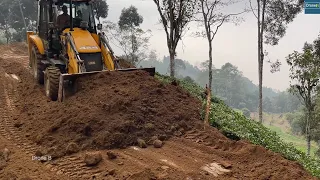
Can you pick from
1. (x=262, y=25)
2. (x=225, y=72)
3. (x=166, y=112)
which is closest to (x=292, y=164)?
(x=166, y=112)

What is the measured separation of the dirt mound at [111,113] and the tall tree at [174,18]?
39.2ft

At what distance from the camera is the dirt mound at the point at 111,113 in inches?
291

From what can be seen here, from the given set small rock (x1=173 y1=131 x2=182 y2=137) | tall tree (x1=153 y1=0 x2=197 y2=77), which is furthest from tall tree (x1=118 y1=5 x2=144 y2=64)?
small rock (x1=173 y1=131 x2=182 y2=137)

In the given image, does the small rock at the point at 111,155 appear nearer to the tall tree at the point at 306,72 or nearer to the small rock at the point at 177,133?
the small rock at the point at 177,133

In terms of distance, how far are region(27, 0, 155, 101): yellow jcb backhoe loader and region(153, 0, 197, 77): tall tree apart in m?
10.6

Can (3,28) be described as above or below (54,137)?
above

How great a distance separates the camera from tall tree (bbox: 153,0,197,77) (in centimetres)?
2192

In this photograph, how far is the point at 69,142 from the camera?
7188 millimetres

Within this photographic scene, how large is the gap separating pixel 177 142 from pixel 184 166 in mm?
1284

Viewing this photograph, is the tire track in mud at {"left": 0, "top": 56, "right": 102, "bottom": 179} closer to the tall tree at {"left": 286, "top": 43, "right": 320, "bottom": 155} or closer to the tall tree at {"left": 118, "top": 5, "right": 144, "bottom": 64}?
the tall tree at {"left": 286, "top": 43, "right": 320, "bottom": 155}

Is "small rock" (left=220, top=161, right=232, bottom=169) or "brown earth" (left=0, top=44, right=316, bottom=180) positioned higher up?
"brown earth" (left=0, top=44, right=316, bottom=180)

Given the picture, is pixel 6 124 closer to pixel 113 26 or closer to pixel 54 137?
pixel 54 137

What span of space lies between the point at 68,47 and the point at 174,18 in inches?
498

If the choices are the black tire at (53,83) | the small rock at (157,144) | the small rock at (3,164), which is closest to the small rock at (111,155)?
the small rock at (157,144)
